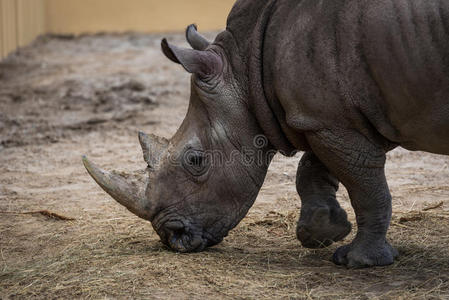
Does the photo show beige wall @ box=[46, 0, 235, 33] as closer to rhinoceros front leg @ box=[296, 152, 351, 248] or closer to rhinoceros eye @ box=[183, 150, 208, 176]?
rhinoceros front leg @ box=[296, 152, 351, 248]

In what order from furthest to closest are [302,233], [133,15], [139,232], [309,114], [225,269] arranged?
1. [133,15]
2. [139,232]
3. [302,233]
4. [225,269]
5. [309,114]

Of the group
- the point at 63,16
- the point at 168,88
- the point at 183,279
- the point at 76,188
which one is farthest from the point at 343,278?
the point at 63,16

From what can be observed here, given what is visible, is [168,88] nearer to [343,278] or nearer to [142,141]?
[142,141]

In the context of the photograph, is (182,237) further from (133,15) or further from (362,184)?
(133,15)

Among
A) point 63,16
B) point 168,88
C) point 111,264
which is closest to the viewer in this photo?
point 111,264

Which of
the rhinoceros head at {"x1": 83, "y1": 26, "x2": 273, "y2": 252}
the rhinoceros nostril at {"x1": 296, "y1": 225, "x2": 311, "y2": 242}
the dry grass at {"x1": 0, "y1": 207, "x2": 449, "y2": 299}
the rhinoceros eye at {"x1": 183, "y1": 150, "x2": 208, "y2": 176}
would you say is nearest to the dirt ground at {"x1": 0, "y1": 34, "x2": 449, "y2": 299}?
the dry grass at {"x1": 0, "y1": 207, "x2": 449, "y2": 299}

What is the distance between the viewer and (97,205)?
620 cm

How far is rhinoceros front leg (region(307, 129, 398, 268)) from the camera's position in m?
4.20

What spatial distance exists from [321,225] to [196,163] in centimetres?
87

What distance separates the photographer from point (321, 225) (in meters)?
4.68

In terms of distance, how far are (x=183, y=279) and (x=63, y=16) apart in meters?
16.0

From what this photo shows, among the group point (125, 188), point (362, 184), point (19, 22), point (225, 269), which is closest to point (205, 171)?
point (125, 188)

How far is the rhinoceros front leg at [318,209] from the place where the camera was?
4.68 meters

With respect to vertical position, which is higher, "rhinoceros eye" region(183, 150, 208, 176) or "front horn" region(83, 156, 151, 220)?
"rhinoceros eye" region(183, 150, 208, 176)
